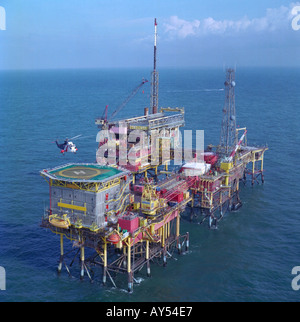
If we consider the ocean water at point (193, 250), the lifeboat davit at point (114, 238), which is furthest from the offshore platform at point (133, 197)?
the ocean water at point (193, 250)

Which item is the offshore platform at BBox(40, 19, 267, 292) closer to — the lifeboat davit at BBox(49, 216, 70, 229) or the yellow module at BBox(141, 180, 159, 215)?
the yellow module at BBox(141, 180, 159, 215)

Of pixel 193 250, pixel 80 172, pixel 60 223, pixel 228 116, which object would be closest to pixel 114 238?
pixel 60 223

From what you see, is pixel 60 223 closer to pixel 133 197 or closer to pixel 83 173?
pixel 83 173

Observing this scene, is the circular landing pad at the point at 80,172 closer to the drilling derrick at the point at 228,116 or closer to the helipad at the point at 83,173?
the helipad at the point at 83,173

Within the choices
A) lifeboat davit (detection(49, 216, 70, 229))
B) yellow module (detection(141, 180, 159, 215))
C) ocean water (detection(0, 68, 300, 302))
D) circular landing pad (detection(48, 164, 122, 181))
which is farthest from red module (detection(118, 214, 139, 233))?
ocean water (detection(0, 68, 300, 302))
